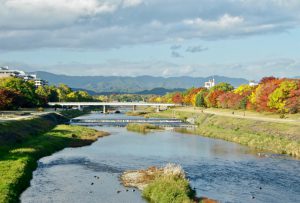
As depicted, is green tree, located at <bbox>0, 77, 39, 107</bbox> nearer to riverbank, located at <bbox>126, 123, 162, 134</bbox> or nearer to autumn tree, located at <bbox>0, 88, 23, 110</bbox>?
autumn tree, located at <bbox>0, 88, 23, 110</bbox>

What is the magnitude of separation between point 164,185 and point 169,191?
1826 millimetres

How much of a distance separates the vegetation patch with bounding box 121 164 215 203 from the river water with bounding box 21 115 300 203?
143 cm

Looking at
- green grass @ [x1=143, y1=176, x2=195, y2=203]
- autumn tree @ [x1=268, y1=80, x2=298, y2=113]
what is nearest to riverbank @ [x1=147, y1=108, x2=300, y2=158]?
autumn tree @ [x1=268, y1=80, x2=298, y2=113]

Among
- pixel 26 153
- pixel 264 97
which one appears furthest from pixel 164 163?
pixel 264 97

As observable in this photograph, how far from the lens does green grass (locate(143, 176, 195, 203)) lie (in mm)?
42594

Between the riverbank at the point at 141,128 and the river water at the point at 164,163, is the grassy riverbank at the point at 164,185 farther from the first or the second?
the riverbank at the point at 141,128

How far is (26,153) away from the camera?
68.0m

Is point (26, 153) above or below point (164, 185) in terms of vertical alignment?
above

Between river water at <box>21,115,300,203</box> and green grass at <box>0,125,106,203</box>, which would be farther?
river water at <box>21,115,300,203</box>

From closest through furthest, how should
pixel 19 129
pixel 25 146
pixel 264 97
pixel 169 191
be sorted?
pixel 169 191 → pixel 25 146 → pixel 19 129 → pixel 264 97

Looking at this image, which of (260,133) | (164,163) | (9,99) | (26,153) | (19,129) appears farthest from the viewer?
(9,99)

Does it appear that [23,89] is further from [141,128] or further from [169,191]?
[169,191]

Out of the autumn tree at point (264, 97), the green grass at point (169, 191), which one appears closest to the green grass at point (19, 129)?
the green grass at point (169, 191)

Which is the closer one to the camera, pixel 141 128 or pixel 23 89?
pixel 141 128
